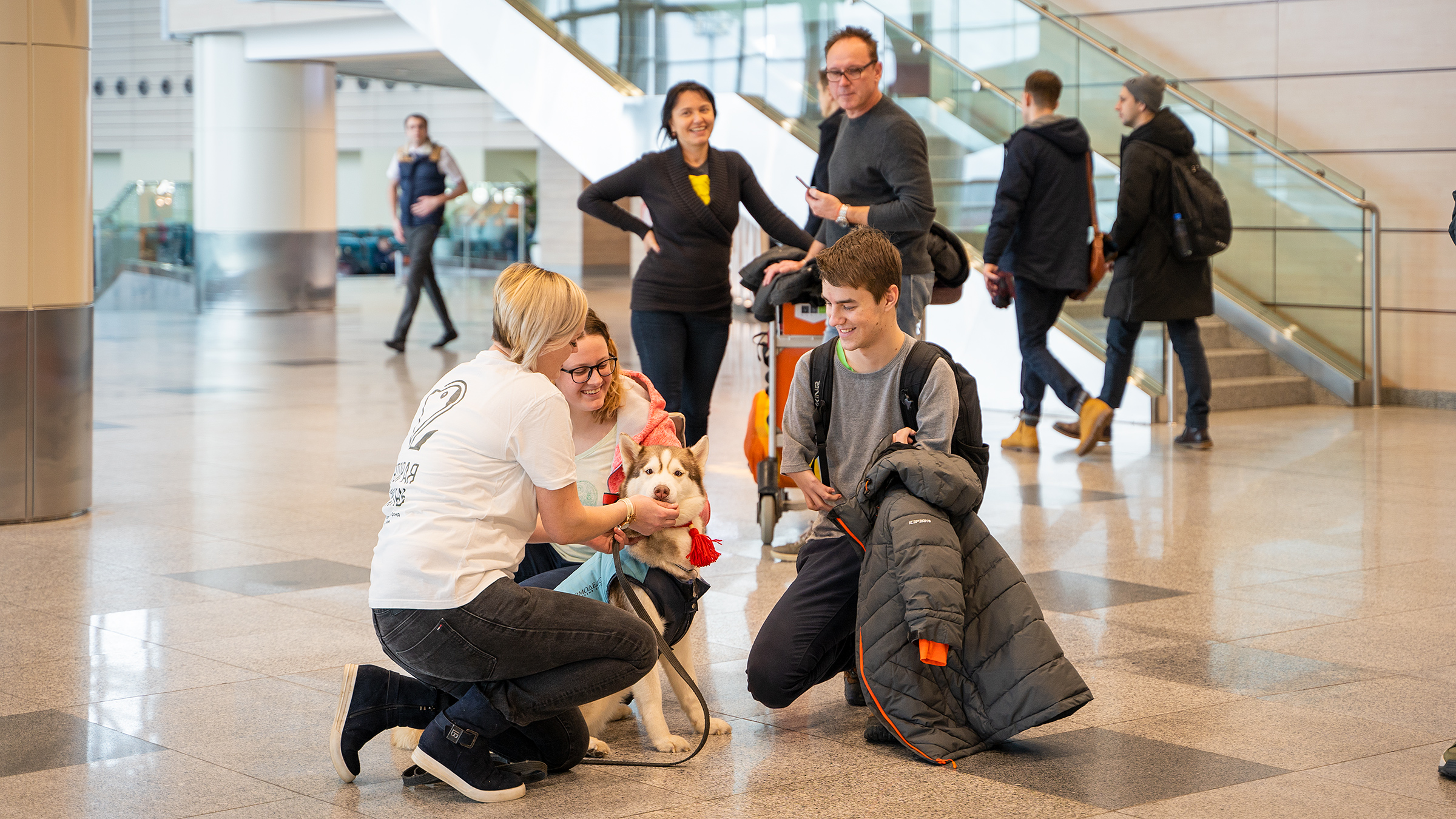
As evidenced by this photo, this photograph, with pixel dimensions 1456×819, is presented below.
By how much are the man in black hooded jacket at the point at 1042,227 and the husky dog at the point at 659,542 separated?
222 inches

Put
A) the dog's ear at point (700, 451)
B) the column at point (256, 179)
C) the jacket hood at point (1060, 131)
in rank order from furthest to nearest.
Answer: the column at point (256, 179)
the jacket hood at point (1060, 131)
the dog's ear at point (700, 451)

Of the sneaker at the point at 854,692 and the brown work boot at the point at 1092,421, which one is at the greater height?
the brown work boot at the point at 1092,421

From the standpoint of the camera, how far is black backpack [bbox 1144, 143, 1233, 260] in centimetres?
959

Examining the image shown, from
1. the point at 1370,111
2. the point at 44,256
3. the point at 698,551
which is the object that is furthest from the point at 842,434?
the point at 1370,111

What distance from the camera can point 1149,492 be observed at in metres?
7.89

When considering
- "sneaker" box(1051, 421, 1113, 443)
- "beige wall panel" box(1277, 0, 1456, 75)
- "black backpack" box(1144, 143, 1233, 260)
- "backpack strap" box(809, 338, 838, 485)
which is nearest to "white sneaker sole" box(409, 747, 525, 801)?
"backpack strap" box(809, 338, 838, 485)

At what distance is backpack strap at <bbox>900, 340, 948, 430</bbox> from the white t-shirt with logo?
3.35 ft

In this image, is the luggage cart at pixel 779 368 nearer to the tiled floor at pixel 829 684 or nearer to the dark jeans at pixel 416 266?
the tiled floor at pixel 829 684

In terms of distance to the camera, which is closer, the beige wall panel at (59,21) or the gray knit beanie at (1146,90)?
the beige wall panel at (59,21)

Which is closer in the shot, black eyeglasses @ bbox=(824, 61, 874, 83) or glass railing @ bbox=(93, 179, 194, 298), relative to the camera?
black eyeglasses @ bbox=(824, 61, 874, 83)

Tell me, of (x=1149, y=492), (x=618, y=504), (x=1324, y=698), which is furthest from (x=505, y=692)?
(x=1149, y=492)

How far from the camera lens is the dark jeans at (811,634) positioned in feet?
13.4

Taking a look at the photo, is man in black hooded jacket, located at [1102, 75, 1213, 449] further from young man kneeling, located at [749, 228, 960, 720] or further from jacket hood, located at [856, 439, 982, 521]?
jacket hood, located at [856, 439, 982, 521]

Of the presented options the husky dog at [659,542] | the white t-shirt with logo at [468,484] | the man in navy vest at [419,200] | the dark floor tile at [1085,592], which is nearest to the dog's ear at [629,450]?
the husky dog at [659,542]
